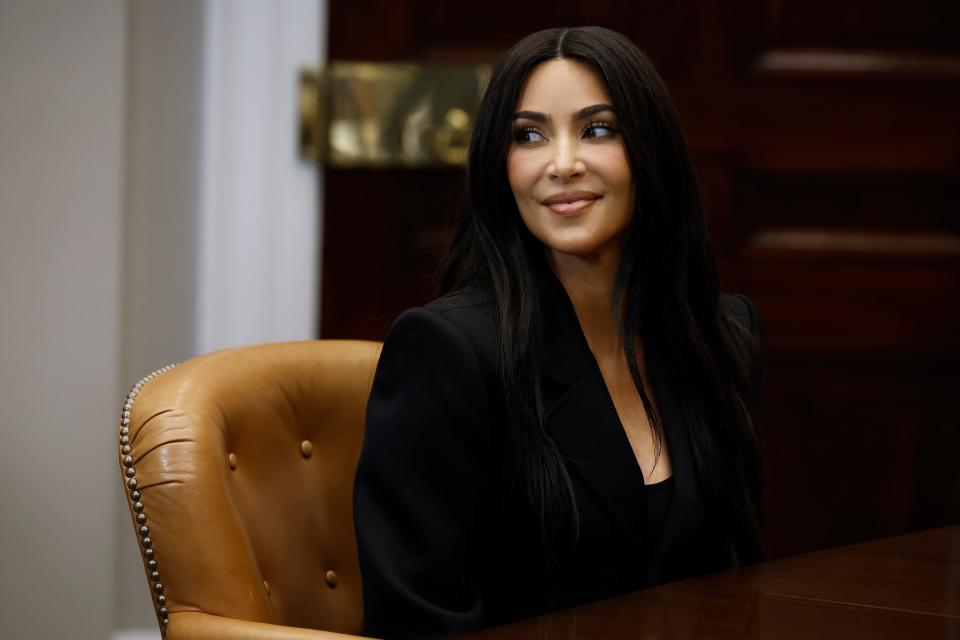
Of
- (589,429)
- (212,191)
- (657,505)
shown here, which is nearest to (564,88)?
(589,429)

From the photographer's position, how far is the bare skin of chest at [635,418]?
5.10 feet

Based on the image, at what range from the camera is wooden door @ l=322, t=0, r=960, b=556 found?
7.82 ft

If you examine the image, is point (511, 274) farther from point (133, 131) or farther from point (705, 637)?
point (133, 131)

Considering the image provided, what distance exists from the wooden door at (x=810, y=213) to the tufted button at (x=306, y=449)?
79 cm

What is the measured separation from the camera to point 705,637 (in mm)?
1049

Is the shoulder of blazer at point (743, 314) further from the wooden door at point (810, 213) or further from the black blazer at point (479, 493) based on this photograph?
the wooden door at point (810, 213)

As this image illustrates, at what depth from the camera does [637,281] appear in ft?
5.27

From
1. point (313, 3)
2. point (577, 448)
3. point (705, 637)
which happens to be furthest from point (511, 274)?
point (313, 3)

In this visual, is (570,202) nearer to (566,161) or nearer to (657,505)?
(566,161)

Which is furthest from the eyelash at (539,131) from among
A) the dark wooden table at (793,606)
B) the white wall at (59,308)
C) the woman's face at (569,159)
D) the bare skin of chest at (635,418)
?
the white wall at (59,308)

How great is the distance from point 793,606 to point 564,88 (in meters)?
0.66

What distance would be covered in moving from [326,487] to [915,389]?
136 cm

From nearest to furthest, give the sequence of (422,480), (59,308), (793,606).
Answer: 1. (793,606)
2. (422,480)
3. (59,308)

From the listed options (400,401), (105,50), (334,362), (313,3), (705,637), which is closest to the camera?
(705,637)
